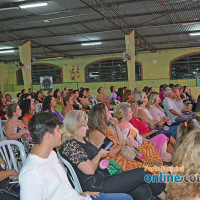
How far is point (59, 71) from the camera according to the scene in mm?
18750

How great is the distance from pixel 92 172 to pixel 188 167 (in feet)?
3.23

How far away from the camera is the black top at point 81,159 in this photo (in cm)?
202

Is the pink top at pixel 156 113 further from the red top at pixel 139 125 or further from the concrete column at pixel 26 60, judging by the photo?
the concrete column at pixel 26 60

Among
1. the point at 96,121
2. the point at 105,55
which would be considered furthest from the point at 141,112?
the point at 105,55

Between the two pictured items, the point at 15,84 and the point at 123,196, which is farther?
the point at 15,84

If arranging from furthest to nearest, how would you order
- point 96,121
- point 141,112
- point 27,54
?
1. point 27,54
2. point 141,112
3. point 96,121

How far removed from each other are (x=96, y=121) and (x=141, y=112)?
6.22 feet

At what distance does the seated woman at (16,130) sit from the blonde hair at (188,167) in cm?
228

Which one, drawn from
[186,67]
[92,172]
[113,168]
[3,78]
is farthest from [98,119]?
[3,78]

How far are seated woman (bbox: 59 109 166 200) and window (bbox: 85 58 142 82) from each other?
1504 cm

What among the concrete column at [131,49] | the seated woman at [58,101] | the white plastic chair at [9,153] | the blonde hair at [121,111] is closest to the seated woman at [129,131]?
the blonde hair at [121,111]

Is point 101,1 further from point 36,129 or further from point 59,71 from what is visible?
point 59,71

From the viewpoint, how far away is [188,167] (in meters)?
1.23

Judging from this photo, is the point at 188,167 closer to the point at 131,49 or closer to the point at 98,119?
the point at 98,119
